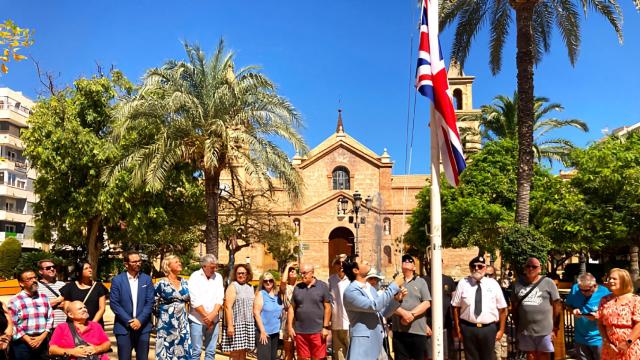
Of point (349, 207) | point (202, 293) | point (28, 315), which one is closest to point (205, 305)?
point (202, 293)

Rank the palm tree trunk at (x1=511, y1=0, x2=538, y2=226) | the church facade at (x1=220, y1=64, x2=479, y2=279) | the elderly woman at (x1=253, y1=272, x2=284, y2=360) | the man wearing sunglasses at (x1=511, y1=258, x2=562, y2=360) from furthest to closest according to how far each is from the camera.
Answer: the church facade at (x1=220, y1=64, x2=479, y2=279), the palm tree trunk at (x1=511, y1=0, x2=538, y2=226), the elderly woman at (x1=253, y1=272, x2=284, y2=360), the man wearing sunglasses at (x1=511, y1=258, x2=562, y2=360)

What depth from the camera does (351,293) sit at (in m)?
5.82

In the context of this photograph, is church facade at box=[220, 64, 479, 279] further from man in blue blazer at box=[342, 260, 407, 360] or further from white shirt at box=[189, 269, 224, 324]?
man in blue blazer at box=[342, 260, 407, 360]

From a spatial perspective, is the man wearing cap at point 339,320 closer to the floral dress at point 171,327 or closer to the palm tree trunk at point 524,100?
the floral dress at point 171,327

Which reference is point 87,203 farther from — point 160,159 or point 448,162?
point 448,162

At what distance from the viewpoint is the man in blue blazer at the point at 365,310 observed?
580 cm

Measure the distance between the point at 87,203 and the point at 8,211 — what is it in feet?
102

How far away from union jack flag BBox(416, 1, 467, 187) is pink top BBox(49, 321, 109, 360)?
3915 mm

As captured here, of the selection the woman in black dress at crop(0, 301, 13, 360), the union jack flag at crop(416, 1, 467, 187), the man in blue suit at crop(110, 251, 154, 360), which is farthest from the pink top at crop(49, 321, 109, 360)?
the union jack flag at crop(416, 1, 467, 187)

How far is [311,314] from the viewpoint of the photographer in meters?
7.52

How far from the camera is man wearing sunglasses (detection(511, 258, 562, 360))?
7.05m

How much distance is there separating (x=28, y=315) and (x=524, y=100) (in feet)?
36.7

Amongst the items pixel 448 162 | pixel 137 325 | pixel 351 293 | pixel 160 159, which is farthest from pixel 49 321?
pixel 160 159

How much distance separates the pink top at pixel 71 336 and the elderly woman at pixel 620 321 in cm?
516
